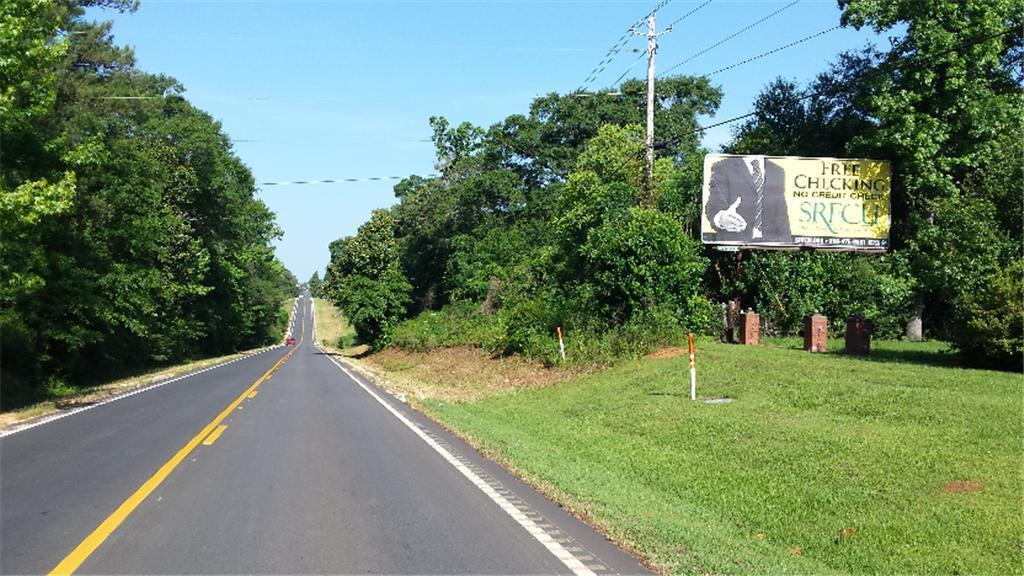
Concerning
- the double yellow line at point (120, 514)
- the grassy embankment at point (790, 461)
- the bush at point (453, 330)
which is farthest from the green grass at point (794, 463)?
the bush at point (453, 330)

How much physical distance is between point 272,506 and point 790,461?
6.33 meters

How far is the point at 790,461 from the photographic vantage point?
10875 millimetres

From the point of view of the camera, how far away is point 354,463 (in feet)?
38.8

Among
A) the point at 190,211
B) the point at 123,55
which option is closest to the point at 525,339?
the point at 123,55

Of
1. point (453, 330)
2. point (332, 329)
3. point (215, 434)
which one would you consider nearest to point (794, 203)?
point (453, 330)

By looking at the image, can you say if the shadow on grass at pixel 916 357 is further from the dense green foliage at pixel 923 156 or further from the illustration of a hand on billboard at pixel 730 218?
A: the illustration of a hand on billboard at pixel 730 218

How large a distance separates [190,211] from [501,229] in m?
22.4

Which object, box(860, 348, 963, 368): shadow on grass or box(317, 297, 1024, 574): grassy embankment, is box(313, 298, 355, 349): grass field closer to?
box(860, 348, 963, 368): shadow on grass

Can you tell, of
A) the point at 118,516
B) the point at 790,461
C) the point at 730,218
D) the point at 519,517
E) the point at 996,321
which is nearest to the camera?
the point at 118,516

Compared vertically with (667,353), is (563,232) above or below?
above

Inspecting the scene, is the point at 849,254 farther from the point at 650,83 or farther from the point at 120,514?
the point at 120,514

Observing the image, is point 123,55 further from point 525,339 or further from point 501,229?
point 525,339

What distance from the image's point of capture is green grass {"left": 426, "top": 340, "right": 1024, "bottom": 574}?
7.38 meters

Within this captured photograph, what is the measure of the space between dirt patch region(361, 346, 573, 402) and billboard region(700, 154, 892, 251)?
7.77 meters
